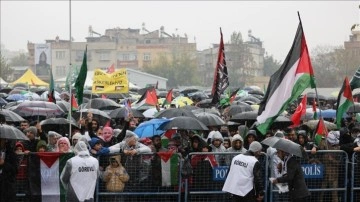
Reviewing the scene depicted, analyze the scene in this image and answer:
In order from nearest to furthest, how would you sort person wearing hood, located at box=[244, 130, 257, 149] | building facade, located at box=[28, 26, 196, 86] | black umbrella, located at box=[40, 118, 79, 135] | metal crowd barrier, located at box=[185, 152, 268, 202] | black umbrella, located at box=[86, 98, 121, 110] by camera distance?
1. metal crowd barrier, located at box=[185, 152, 268, 202]
2. person wearing hood, located at box=[244, 130, 257, 149]
3. black umbrella, located at box=[40, 118, 79, 135]
4. black umbrella, located at box=[86, 98, 121, 110]
5. building facade, located at box=[28, 26, 196, 86]

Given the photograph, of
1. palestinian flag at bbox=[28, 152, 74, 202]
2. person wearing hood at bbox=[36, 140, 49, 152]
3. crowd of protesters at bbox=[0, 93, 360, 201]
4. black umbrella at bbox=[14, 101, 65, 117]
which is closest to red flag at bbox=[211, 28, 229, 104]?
crowd of protesters at bbox=[0, 93, 360, 201]

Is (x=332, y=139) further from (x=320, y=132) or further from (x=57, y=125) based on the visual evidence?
(x=57, y=125)

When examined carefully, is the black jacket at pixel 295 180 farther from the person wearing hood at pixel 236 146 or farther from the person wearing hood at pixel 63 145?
the person wearing hood at pixel 63 145

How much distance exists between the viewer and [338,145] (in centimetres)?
→ 1712

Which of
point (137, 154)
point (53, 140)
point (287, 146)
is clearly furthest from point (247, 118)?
point (287, 146)

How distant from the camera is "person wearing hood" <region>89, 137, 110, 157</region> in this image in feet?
49.5

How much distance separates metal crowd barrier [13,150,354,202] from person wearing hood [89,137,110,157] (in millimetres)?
116

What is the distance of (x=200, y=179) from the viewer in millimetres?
15656

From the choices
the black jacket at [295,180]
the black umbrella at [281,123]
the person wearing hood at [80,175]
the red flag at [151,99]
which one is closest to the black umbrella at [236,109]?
the red flag at [151,99]

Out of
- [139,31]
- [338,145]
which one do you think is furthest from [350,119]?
[139,31]

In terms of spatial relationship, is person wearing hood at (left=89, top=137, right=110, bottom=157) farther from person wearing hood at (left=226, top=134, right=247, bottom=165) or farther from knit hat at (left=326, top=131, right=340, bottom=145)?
knit hat at (left=326, top=131, right=340, bottom=145)

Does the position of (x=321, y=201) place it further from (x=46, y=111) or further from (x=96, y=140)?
(x=46, y=111)

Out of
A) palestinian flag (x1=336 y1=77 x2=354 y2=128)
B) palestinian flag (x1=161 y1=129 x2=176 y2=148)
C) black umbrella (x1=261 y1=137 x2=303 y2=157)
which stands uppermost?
palestinian flag (x1=336 y1=77 x2=354 y2=128)

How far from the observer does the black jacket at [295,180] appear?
14250mm
